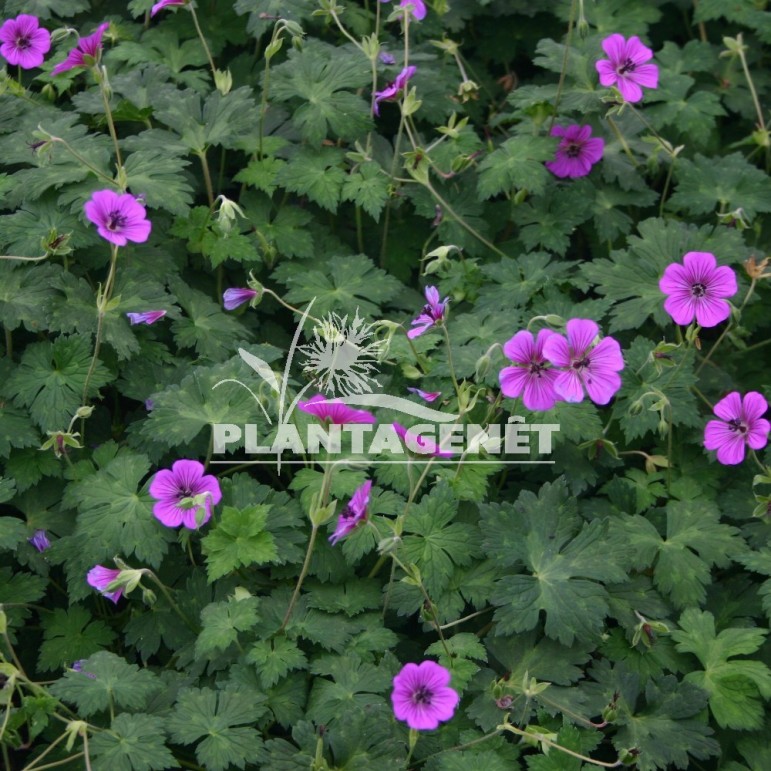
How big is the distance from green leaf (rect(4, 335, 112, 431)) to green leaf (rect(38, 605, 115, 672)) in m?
0.45

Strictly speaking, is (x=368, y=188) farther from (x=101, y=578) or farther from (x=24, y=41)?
(x=101, y=578)

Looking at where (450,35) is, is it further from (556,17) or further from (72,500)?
(72,500)

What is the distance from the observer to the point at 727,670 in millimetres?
2348

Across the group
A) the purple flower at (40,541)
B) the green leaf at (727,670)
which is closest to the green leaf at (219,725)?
the purple flower at (40,541)

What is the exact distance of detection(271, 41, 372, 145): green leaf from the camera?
3004 mm

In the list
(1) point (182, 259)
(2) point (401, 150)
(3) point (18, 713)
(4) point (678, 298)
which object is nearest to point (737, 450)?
(4) point (678, 298)

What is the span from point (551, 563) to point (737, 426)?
24.0 inches

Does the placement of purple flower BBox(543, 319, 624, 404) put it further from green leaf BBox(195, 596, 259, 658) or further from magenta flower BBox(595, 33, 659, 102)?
magenta flower BBox(595, 33, 659, 102)

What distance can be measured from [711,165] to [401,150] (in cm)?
94

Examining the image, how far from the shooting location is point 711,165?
10.4 feet

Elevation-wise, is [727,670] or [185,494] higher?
[185,494]

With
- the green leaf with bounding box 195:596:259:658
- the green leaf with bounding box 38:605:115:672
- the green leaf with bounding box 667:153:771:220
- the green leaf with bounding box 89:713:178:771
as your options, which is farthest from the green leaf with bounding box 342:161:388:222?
the green leaf with bounding box 89:713:178:771

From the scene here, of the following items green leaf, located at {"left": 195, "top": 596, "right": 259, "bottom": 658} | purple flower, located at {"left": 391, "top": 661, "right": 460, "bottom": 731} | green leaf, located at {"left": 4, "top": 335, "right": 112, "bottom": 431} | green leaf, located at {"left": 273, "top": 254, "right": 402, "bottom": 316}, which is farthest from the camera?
green leaf, located at {"left": 273, "top": 254, "right": 402, "bottom": 316}

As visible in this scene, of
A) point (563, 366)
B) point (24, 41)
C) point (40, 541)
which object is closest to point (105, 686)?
point (40, 541)
